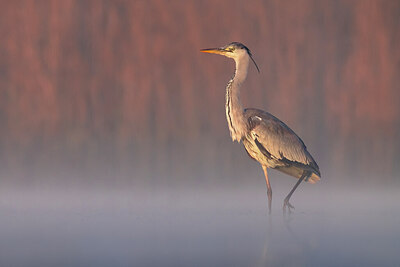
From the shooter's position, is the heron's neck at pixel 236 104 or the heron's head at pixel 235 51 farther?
the heron's head at pixel 235 51

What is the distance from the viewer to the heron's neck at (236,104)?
7.37 m

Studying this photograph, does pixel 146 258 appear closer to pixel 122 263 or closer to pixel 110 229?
pixel 122 263

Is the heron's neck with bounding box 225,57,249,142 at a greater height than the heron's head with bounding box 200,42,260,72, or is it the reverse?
the heron's head with bounding box 200,42,260,72

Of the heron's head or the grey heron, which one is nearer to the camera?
the grey heron

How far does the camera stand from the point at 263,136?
7.28 meters

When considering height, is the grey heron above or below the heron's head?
below

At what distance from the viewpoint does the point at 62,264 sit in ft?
14.0

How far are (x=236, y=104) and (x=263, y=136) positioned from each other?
474mm

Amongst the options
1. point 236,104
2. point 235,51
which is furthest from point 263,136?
point 235,51

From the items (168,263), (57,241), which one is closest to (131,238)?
(57,241)

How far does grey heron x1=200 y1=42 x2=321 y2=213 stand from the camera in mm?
7305

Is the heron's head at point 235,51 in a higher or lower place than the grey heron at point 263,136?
higher

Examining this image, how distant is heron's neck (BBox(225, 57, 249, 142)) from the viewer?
7367 mm

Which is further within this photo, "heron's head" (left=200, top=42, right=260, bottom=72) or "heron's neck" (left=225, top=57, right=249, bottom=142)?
"heron's head" (left=200, top=42, right=260, bottom=72)
